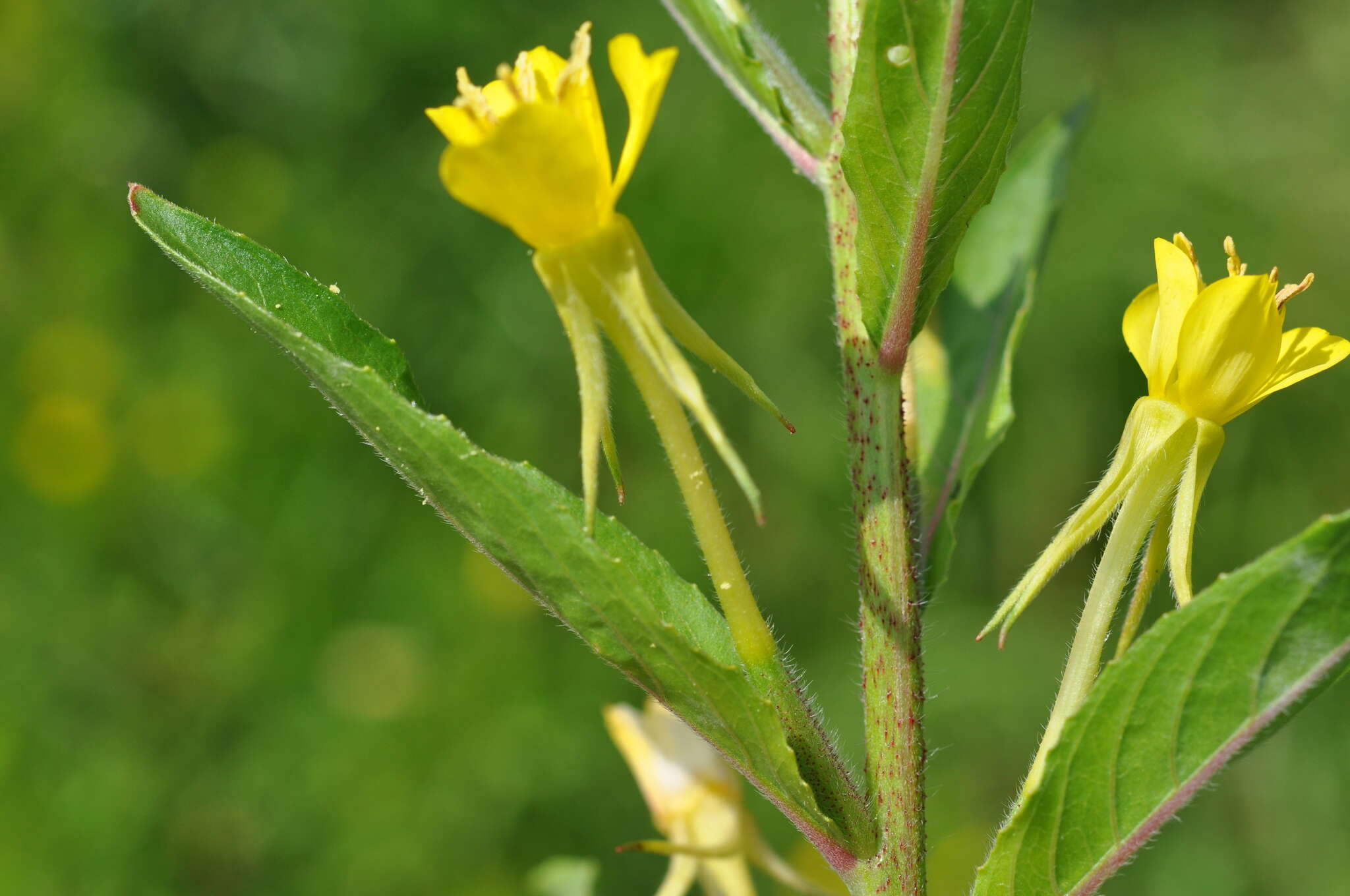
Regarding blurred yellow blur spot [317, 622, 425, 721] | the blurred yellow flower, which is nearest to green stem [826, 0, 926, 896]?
the blurred yellow flower

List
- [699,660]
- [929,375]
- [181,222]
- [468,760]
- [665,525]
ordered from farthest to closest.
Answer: [665,525]
[468,760]
[929,375]
[181,222]
[699,660]

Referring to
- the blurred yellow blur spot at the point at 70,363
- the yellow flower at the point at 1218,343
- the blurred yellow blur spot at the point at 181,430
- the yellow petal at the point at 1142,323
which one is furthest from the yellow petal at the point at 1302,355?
the blurred yellow blur spot at the point at 70,363

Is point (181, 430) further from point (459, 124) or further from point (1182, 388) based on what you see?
point (1182, 388)

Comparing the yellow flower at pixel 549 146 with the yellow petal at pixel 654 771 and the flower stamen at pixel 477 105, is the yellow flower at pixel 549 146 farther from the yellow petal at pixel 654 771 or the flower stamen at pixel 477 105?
the yellow petal at pixel 654 771

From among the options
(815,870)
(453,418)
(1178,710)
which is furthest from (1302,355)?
(453,418)

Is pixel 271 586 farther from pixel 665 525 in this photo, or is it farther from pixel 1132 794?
pixel 1132 794

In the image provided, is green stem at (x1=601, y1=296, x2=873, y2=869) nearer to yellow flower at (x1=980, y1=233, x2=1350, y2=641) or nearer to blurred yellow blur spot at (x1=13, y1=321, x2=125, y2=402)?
yellow flower at (x1=980, y1=233, x2=1350, y2=641)

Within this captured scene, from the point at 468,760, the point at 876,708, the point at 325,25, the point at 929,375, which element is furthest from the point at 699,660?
the point at 325,25
